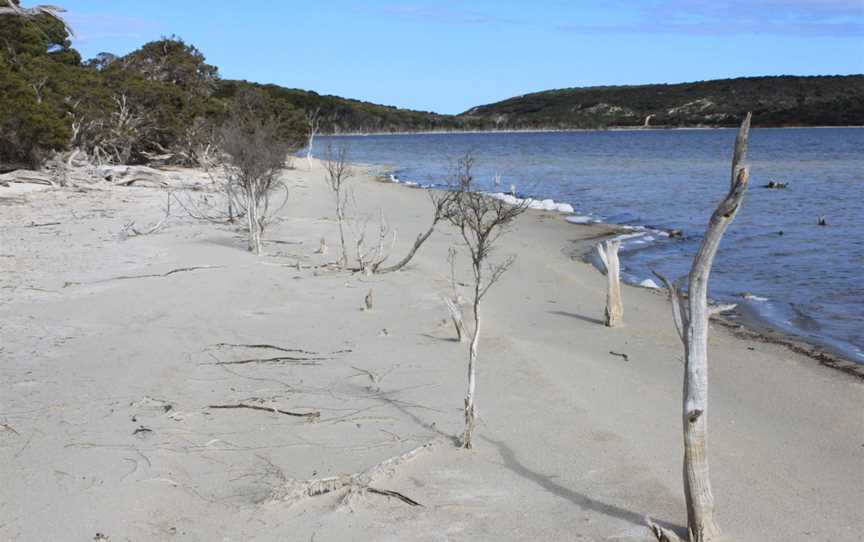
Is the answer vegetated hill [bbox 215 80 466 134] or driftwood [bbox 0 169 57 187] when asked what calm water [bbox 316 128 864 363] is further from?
vegetated hill [bbox 215 80 466 134]

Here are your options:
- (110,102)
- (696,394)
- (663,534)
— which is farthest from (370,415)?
(110,102)

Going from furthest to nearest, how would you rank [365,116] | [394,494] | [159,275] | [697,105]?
[365,116], [697,105], [159,275], [394,494]

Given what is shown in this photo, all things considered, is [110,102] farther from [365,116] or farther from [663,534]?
[365,116]

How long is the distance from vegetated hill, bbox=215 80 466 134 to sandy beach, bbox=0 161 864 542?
109535 mm

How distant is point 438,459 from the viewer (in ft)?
15.4

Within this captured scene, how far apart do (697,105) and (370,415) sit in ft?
474

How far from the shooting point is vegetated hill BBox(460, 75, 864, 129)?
11162 cm

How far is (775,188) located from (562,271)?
734 inches

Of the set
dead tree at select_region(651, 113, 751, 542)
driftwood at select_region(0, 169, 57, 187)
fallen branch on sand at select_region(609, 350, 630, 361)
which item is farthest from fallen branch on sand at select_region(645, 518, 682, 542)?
driftwood at select_region(0, 169, 57, 187)

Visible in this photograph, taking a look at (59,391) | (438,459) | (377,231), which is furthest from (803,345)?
(377,231)

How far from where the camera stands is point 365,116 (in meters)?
154

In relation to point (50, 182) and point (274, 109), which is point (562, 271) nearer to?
point (50, 182)

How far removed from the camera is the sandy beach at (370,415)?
401 centimetres

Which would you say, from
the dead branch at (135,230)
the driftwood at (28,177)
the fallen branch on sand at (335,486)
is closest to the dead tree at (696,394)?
the fallen branch on sand at (335,486)
